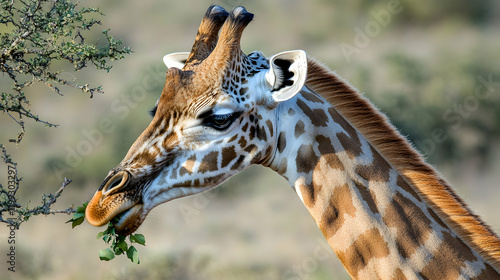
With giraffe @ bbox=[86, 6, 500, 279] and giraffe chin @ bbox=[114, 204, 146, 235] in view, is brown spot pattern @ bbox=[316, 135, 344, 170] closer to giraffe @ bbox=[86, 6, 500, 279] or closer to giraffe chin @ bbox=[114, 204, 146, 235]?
giraffe @ bbox=[86, 6, 500, 279]

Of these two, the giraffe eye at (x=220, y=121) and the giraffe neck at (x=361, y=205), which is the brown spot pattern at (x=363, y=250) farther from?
the giraffe eye at (x=220, y=121)

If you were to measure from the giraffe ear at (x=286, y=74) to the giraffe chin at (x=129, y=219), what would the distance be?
137cm

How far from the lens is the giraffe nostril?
477 cm

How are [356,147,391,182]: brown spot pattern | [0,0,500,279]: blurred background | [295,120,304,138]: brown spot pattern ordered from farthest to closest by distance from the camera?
1. [0,0,500,279]: blurred background
2. [295,120,304,138]: brown spot pattern
3. [356,147,391,182]: brown spot pattern

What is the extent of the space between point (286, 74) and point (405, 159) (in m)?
1.16

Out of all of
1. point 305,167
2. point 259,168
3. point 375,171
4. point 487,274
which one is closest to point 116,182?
point 305,167

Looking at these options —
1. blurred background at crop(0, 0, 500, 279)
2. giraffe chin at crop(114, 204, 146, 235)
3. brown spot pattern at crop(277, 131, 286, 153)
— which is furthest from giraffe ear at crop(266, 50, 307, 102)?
blurred background at crop(0, 0, 500, 279)

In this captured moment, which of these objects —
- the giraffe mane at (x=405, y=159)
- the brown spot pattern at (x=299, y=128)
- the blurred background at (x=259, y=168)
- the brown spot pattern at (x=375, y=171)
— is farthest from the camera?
the blurred background at (x=259, y=168)

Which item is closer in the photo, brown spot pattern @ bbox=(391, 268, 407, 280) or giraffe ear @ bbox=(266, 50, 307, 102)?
brown spot pattern @ bbox=(391, 268, 407, 280)

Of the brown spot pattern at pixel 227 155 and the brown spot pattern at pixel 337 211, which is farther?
the brown spot pattern at pixel 227 155

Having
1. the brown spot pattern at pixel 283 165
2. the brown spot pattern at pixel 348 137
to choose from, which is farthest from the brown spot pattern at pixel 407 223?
the brown spot pattern at pixel 283 165

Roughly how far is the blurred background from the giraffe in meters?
6.16

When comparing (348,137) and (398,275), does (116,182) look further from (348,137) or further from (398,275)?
(398,275)

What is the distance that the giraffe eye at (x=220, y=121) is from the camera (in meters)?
4.92
